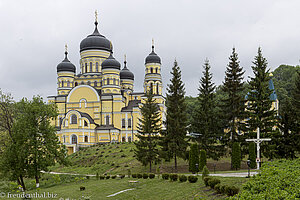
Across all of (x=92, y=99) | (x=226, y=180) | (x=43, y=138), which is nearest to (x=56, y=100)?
(x=92, y=99)

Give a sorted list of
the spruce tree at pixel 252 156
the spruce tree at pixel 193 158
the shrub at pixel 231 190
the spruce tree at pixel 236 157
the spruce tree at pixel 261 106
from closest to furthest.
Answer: the shrub at pixel 231 190 < the spruce tree at pixel 252 156 < the spruce tree at pixel 193 158 < the spruce tree at pixel 236 157 < the spruce tree at pixel 261 106

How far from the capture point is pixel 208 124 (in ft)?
93.7

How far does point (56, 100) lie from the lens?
188ft

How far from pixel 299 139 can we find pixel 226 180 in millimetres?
11433

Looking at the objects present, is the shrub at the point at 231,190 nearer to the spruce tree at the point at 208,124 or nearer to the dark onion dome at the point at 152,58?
the spruce tree at the point at 208,124

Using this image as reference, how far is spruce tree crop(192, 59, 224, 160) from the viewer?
27.9 m

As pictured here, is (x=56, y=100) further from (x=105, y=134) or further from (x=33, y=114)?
(x=33, y=114)

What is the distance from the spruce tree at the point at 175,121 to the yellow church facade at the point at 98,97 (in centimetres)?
2211

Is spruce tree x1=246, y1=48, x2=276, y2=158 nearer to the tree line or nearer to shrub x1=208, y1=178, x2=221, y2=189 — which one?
the tree line

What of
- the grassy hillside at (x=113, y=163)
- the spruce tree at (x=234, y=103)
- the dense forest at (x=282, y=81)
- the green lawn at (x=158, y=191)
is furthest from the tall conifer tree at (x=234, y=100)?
the dense forest at (x=282, y=81)

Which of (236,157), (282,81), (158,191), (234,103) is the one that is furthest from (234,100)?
(282,81)

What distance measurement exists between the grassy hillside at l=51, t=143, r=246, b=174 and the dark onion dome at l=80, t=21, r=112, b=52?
22.2 metres

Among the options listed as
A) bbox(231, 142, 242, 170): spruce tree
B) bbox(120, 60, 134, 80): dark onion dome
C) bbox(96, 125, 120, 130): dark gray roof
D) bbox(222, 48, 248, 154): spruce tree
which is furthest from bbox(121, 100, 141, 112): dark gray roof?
bbox(231, 142, 242, 170): spruce tree

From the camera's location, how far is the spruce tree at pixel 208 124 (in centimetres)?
2794
